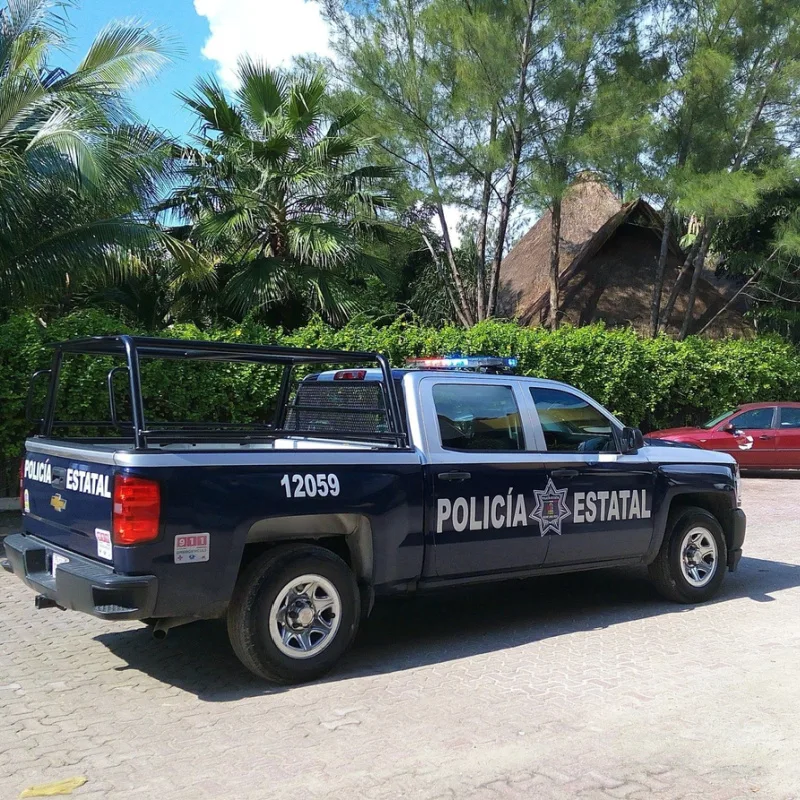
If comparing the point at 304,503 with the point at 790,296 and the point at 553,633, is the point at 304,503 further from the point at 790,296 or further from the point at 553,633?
the point at 790,296

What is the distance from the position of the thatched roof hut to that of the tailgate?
19.9 metres

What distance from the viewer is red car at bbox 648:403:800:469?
16.1m

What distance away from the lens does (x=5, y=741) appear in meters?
4.24

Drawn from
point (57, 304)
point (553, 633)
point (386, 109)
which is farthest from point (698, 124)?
point (553, 633)

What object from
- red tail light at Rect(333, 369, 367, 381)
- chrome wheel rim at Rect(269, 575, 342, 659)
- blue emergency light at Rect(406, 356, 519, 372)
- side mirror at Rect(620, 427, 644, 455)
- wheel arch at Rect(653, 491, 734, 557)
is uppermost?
blue emergency light at Rect(406, 356, 519, 372)

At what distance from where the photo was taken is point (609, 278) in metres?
25.7

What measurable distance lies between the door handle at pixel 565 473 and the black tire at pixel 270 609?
1.80 meters

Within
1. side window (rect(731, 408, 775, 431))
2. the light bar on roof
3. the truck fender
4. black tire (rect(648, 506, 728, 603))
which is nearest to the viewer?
the light bar on roof

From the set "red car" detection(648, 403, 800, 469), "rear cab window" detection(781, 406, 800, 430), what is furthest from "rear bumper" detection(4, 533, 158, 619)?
"rear cab window" detection(781, 406, 800, 430)

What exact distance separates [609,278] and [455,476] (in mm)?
21309

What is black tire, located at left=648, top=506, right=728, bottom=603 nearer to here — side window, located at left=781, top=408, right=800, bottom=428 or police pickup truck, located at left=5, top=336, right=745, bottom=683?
police pickup truck, located at left=5, top=336, right=745, bottom=683

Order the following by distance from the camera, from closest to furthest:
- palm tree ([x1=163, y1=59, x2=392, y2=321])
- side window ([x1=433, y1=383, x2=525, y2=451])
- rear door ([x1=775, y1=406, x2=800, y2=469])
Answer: side window ([x1=433, y1=383, x2=525, y2=451]) → palm tree ([x1=163, y1=59, x2=392, y2=321]) → rear door ([x1=775, y1=406, x2=800, y2=469])

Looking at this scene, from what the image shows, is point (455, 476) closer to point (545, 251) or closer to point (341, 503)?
point (341, 503)

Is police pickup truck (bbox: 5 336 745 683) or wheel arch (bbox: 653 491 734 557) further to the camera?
wheel arch (bbox: 653 491 734 557)
